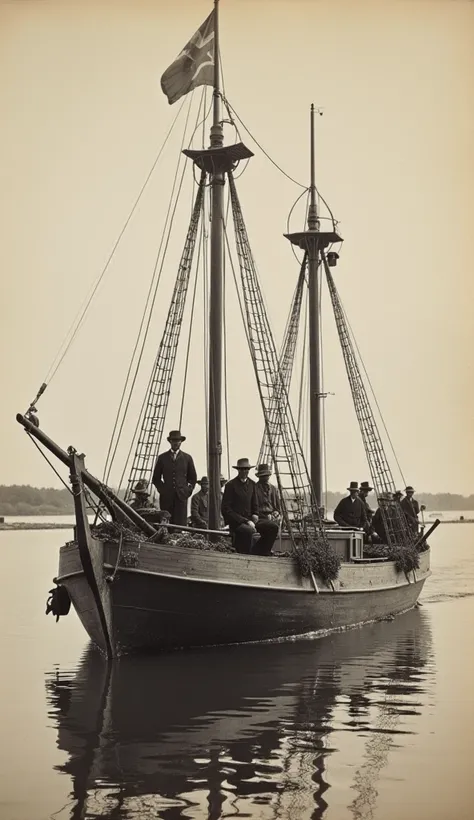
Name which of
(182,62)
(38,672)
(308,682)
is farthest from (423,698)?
(182,62)

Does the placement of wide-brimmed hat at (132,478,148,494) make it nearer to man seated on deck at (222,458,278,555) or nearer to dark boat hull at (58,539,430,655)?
man seated on deck at (222,458,278,555)

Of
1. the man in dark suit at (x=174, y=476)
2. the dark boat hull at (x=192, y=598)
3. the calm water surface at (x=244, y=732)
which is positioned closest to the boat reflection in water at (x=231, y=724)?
the calm water surface at (x=244, y=732)

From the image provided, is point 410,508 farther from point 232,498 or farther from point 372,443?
point 232,498

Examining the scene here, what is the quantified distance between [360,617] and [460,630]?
1.80 meters

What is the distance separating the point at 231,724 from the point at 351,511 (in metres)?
10.5

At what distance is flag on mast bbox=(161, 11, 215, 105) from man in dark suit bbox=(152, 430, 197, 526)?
587cm

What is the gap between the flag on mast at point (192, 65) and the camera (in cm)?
1605

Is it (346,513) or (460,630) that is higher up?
(346,513)

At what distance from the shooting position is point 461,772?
7355 millimetres

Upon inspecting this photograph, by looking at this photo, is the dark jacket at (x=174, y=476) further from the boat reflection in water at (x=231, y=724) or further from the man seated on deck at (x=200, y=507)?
the man seated on deck at (x=200, y=507)

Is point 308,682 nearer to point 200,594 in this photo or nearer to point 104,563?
point 200,594

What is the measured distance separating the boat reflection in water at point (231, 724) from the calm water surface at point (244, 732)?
0.02m

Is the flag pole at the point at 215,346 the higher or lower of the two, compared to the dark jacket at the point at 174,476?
higher

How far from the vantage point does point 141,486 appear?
14.7 m
